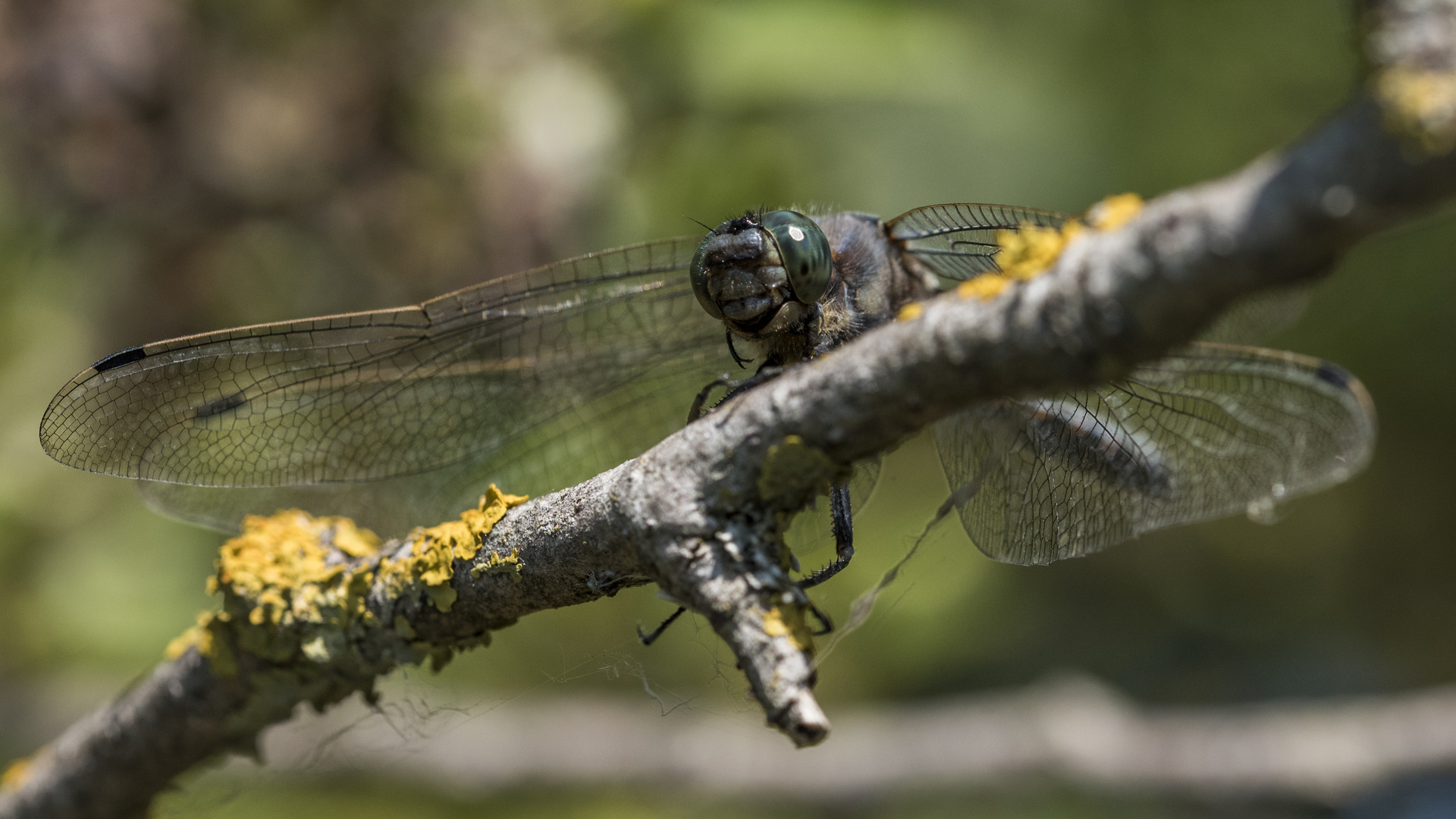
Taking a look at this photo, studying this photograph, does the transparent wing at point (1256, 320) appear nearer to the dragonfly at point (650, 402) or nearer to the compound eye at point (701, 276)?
the dragonfly at point (650, 402)

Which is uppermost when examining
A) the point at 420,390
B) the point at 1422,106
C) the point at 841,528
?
the point at 1422,106

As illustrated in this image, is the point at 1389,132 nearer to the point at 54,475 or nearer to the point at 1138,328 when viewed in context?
the point at 1138,328

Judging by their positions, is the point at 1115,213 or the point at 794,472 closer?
the point at 1115,213

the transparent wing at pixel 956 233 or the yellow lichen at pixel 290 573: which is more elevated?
the transparent wing at pixel 956 233

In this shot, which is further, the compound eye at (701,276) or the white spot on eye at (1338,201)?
the compound eye at (701,276)

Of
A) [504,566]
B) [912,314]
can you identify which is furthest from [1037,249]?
[504,566]

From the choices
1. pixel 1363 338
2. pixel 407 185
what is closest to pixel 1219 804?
pixel 1363 338

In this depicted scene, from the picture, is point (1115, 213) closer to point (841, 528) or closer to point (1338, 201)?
point (1338, 201)

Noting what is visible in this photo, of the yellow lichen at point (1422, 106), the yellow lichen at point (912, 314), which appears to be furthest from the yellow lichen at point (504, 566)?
the yellow lichen at point (1422, 106)

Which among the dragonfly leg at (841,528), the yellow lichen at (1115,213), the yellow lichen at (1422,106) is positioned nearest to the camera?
the yellow lichen at (1422,106)
